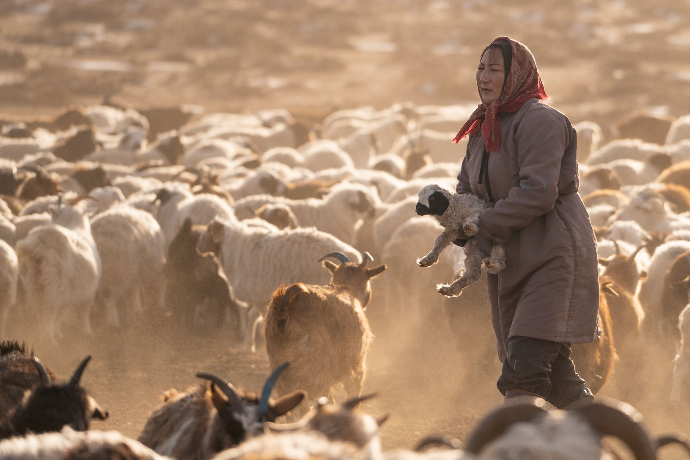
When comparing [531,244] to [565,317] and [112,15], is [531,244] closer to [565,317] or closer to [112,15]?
[565,317]

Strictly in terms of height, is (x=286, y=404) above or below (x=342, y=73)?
above

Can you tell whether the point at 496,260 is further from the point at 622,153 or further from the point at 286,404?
the point at 622,153

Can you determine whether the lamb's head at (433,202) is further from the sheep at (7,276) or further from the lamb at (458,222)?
the sheep at (7,276)

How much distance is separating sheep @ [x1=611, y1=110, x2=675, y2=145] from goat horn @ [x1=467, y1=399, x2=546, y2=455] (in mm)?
18935

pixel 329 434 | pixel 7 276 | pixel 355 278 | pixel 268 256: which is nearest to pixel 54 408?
pixel 329 434

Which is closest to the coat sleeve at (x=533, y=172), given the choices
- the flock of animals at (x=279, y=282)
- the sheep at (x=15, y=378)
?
the flock of animals at (x=279, y=282)

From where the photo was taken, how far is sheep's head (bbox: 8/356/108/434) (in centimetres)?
361

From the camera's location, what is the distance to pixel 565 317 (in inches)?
156

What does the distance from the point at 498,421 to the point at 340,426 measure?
72 centimetres

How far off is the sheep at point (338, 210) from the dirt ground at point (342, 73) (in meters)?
1.20

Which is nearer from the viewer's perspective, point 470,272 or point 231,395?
point 231,395

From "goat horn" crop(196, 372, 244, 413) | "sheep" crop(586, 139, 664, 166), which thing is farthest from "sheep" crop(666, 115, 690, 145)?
"goat horn" crop(196, 372, 244, 413)

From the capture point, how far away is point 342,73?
1772 inches

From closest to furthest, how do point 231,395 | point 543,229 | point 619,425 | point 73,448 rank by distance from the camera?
1. point 619,425
2. point 73,448
3. point 231,395
4. point 543,229
